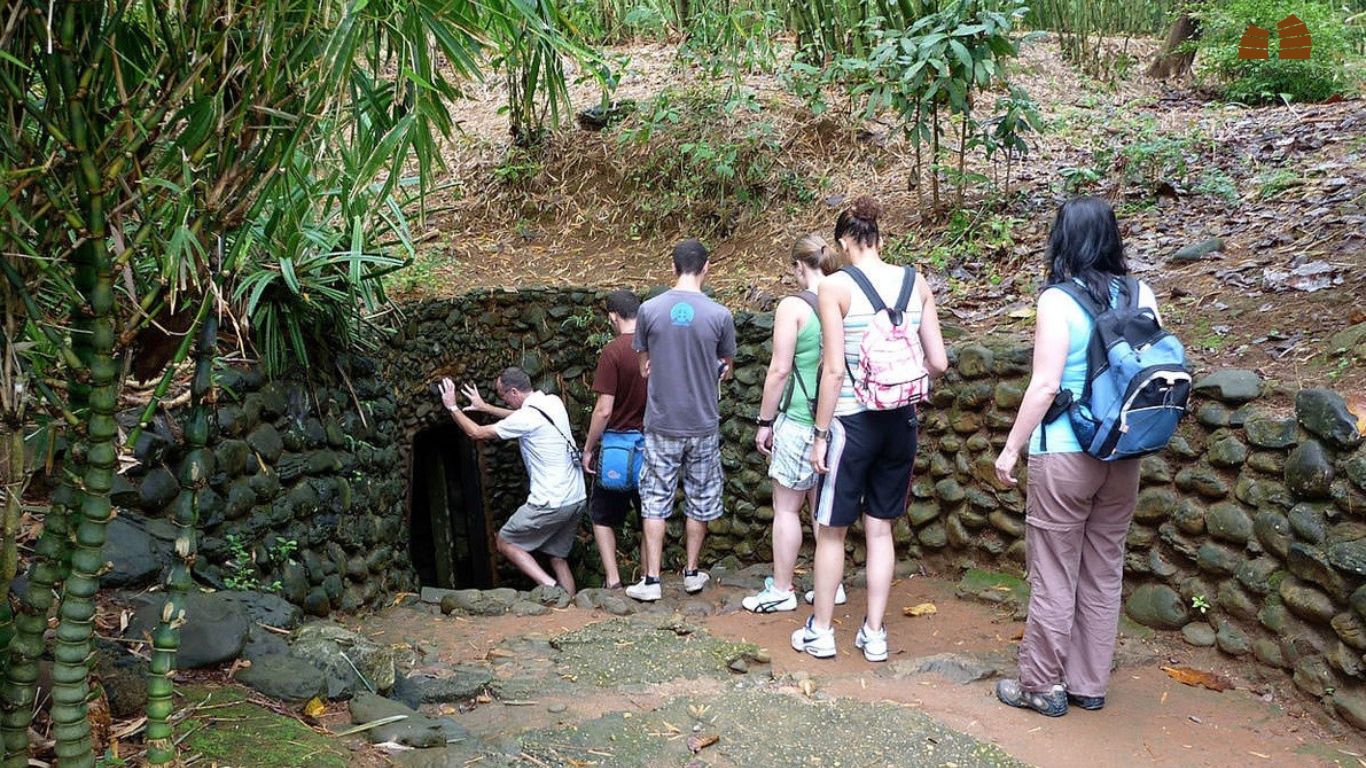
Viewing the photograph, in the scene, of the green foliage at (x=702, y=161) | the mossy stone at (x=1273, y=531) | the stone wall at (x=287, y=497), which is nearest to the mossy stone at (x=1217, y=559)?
the mossy stone at (x=1273, y=531)

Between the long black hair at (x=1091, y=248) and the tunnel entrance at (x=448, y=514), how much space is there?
5.86 meters

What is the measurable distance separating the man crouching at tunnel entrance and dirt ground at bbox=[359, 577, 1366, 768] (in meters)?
1.52

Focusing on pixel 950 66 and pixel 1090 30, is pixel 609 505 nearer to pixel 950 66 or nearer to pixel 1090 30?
pixel 950 66

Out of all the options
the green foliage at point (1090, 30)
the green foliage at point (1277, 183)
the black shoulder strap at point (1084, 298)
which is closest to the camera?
Result: the black shoulder strap at point (1084, 298)

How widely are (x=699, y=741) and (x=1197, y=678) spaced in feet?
6.14

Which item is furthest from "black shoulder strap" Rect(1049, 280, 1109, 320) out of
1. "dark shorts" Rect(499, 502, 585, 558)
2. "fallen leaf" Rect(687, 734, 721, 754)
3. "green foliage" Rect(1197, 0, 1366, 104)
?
"green foliage" Rect(1197, 0, 1366, 104)

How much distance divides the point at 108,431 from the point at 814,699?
2326mm

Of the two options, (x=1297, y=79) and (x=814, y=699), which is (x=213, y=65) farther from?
(x=1297, y=79)

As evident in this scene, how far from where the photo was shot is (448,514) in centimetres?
827

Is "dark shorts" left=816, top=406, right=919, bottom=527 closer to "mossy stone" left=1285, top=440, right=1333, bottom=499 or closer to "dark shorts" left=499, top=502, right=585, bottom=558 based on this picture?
"mossy stone" left=1285, top=440, right=1333, bottom=499

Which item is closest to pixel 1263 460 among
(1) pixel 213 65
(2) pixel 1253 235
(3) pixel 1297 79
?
(2) pixel 1253 235

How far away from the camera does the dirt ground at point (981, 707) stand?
122 inches

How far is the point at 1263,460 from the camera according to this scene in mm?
3652

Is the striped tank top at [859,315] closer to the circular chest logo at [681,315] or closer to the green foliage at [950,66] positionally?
the circular chest logo at [681,315]
